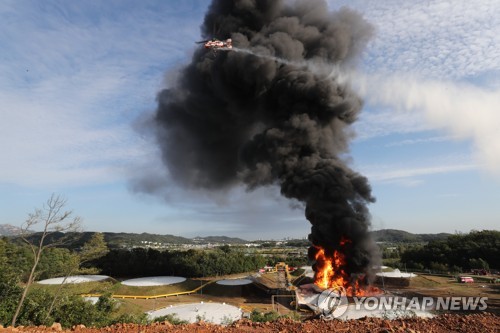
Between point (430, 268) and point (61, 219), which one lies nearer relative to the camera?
point (61, 219)

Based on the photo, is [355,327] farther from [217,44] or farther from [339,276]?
[217,44]

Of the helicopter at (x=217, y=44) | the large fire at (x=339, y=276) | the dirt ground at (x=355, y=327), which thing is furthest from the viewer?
the helicopter at (x=217, y=44)

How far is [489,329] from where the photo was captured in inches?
384

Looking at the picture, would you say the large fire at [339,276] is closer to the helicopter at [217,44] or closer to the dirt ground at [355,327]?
the dirt ground at [355,327]

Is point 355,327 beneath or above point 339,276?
above

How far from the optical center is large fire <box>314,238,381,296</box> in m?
30.2

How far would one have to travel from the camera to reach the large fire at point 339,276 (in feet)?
99.0

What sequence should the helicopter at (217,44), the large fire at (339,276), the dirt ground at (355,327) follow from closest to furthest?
the dirt ground at (355,327), the large fire at (339,276), the helicopter at (217,44)

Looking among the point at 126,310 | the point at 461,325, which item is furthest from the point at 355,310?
the point at 126,310

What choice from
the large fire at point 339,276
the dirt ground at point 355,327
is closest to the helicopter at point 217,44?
the large fire at point 339,276

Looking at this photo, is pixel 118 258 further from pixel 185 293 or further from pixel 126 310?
pixel 126 310

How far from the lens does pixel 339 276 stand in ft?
99.7

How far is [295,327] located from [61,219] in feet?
53.6

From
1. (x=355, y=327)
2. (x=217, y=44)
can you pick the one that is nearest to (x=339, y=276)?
(x=355, y=327)
